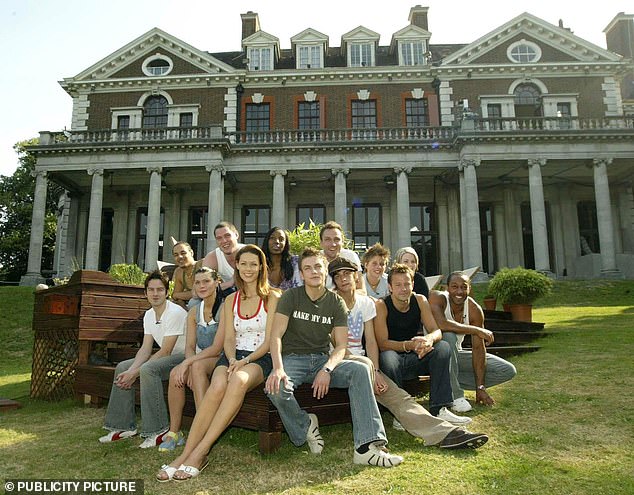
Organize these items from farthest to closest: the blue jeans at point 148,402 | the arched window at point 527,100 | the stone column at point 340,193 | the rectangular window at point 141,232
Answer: the rectangular window at point 141,232 → the arched window at point 527,100 → the stone column at point 340,193 → the blue jeans at point 148,402

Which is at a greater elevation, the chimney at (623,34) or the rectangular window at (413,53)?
the chimney at (623,34)

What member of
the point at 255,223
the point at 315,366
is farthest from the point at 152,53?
the point at 315,366

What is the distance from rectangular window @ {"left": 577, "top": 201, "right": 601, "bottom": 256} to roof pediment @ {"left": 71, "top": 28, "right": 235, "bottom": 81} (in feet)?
67.5

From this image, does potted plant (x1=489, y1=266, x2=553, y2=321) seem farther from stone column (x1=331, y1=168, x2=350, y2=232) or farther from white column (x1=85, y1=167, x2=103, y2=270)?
white column (x1=85, y1=167, x2=103, y2=270)

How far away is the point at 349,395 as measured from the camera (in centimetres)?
437

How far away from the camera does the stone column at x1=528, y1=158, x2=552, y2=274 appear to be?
21.9 meters

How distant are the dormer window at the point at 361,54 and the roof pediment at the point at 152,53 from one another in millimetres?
6955

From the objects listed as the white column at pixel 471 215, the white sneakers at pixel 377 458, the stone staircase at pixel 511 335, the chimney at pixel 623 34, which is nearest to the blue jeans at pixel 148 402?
the white sneakers at pixel 377 458

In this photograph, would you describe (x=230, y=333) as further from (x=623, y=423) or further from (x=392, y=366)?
(x=623, y=423)

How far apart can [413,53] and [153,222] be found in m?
17.1

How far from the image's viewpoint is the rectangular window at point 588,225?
2667 centimetres

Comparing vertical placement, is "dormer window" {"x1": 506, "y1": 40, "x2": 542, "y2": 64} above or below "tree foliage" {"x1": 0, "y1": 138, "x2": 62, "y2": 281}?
above

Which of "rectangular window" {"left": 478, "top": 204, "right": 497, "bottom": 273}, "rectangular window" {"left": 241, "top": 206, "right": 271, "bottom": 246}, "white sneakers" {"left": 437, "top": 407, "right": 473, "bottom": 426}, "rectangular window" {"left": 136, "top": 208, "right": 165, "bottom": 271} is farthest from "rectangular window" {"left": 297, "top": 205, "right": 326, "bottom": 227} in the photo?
"white sneakers" {"left": 437, "top": 407, "right": 473, "bottom": 426}

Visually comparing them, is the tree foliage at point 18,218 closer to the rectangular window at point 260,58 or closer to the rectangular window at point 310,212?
the rectangular window at point 260,58
